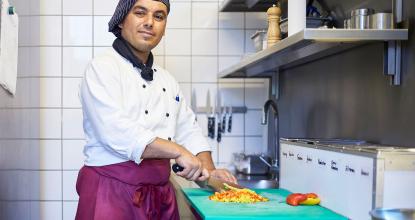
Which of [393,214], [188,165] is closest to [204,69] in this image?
[188,165]

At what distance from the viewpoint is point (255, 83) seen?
10.7 ft

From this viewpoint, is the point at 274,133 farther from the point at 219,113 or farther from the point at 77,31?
the point at 77,31

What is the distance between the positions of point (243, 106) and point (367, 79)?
1.52 m

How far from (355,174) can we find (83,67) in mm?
2080

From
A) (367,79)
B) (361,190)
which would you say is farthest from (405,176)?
(367,79)

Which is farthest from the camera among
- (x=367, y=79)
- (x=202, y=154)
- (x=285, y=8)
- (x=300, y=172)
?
(x=285, y=8)

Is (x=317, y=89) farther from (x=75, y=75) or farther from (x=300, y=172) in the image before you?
(x=75, y=75)

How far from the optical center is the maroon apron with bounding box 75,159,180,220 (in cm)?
186

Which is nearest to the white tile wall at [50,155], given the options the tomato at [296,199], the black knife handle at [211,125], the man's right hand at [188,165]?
the black knife handle at [211,125]

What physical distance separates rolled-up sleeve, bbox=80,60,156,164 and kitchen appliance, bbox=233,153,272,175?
1194mm

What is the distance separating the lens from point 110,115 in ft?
5.78

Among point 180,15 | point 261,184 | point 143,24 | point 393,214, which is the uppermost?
point 180,15

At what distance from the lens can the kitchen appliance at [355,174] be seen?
4.38 feet

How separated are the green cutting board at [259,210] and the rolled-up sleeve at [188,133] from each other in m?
0.32
